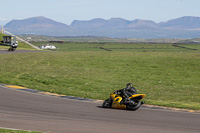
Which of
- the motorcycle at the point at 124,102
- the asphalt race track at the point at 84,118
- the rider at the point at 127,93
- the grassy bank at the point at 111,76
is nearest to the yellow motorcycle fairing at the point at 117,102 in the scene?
the motorcycle at the point at 124,102

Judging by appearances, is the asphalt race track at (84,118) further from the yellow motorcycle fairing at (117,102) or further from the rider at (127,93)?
the rider at (127,93)

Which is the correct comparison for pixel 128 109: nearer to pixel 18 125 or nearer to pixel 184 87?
pixel 18 125

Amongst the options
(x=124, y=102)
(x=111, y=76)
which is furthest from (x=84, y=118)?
(x=111, y=76)

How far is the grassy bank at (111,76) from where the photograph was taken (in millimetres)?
24891

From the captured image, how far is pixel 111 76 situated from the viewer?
34.3 m

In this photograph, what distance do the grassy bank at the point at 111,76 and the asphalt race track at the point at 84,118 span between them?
10.4ft

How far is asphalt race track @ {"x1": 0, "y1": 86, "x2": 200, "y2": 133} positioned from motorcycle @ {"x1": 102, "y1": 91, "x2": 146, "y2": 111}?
1.31 feet

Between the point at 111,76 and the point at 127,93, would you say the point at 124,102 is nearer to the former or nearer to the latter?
the point at 127,93

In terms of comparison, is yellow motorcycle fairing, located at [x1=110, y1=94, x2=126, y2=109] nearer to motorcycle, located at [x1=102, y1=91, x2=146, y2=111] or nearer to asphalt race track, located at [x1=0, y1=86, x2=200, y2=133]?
motorcycle, located at [x1=102, y1=91, x2=146, y2=111]

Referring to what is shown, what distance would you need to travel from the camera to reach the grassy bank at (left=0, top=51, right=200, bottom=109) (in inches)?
980

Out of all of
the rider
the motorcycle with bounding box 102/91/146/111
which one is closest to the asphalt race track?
the motorcycle with bounding box 102/91/146/111

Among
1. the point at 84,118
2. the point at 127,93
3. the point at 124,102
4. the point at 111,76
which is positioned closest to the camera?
the point at 84,118

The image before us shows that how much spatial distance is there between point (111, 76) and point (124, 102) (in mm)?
17007

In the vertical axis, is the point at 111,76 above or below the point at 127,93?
below
